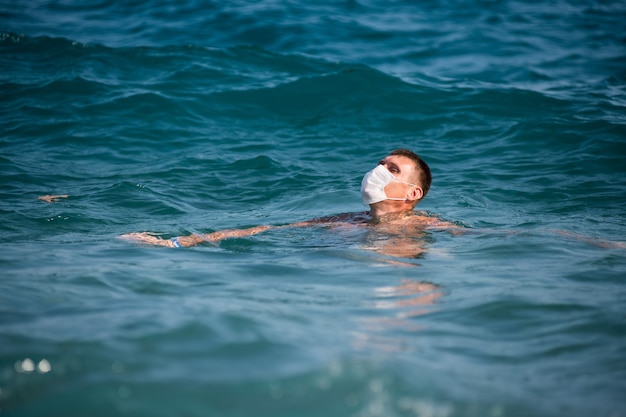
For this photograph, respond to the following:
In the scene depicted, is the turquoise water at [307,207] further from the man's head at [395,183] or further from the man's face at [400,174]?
the man's face at [400,174]

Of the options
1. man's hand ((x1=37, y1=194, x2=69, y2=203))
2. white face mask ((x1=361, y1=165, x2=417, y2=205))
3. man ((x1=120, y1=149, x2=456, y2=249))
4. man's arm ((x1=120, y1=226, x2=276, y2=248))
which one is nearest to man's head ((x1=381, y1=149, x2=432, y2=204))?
man ((x1=120, y1=149, x2=456, y2=249))

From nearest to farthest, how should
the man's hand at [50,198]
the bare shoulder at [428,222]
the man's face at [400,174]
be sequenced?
the bare shoulder at [428,222]
the man's face at [400,174]
the man's hand at [50,198]

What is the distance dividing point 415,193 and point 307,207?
7.05 ft

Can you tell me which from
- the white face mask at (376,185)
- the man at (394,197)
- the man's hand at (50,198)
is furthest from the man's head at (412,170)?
the man's hand at (50,198)

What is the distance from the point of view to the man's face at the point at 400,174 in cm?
771

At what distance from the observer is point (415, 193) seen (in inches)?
307

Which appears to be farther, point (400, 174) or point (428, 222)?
point (400, 174)

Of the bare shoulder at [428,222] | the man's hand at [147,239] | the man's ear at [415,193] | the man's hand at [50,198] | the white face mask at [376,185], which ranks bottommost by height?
the man's hand at [50,198]

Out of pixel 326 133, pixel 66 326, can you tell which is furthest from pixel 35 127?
pixel 66 326

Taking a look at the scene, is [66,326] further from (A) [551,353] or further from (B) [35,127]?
(B) [35,127]

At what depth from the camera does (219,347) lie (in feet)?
12.1

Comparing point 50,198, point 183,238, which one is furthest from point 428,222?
point 50,198

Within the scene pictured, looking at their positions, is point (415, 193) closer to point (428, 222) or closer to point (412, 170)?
point (412, 170)

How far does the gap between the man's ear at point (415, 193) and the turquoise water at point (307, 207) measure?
0.60 meters
